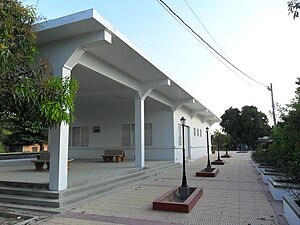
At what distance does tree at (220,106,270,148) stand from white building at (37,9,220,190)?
18.7 m

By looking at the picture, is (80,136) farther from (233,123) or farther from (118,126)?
(233,123)

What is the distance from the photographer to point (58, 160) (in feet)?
20.0

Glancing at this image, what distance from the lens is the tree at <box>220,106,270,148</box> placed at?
38.0 metres

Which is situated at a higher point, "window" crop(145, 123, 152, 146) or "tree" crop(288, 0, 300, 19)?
"tree" crop(288, 0, 300, 19)

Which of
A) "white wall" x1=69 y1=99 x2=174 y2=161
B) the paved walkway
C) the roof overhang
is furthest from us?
"white wall" x1=69 y1=99 x2=174 y2=161

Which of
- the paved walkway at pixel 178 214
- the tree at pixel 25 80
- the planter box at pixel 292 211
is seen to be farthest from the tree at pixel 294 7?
the tree at pixel 25 80

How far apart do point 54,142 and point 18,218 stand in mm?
1832

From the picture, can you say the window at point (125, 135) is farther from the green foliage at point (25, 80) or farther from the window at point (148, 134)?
the green foliage at point (25, 80)

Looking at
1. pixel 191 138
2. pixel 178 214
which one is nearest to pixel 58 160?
pixel 178 214

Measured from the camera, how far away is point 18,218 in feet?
16.2

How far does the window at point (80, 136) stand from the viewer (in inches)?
624

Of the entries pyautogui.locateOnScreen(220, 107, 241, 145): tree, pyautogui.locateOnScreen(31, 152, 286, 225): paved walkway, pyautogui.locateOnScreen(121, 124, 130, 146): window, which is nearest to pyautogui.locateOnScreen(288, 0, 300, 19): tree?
pyautogui.locateOnScreen(31, 152, 286, 225): paved walkway

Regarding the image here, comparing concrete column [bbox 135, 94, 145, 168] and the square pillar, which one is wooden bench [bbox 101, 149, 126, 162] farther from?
the square pillar

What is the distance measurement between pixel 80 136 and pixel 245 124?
97.1ft
